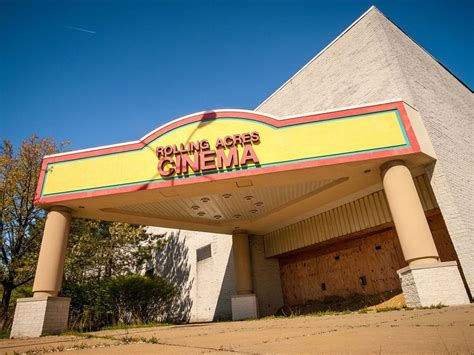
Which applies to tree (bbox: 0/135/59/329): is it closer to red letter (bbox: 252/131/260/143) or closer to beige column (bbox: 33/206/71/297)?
beige column (bbox: 33/206/71/297)

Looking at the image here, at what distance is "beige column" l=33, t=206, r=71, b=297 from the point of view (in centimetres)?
1003

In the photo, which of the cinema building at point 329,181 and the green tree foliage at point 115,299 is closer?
the cinema building at point 329,181

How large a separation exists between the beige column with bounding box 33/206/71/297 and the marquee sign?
0.78 meters

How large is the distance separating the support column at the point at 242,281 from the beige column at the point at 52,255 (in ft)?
27.4

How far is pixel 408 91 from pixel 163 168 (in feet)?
32.3

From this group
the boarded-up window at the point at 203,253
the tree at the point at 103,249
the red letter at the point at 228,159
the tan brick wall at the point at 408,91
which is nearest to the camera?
the tan brick wall at the point at 408,91

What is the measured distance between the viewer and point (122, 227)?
60.1ft

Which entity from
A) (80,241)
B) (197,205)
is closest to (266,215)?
(197,205)

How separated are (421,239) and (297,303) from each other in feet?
30.5

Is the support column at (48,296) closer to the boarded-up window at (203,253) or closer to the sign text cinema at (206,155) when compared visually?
the sign text cinema at (206,155)

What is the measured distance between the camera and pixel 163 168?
34.6 ft

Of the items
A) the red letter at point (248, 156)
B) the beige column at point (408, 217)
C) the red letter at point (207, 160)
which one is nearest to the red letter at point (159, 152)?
the red letter at point (207, 160)

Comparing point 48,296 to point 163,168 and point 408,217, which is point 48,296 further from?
point 408,217

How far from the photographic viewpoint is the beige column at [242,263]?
1566 centimetres
